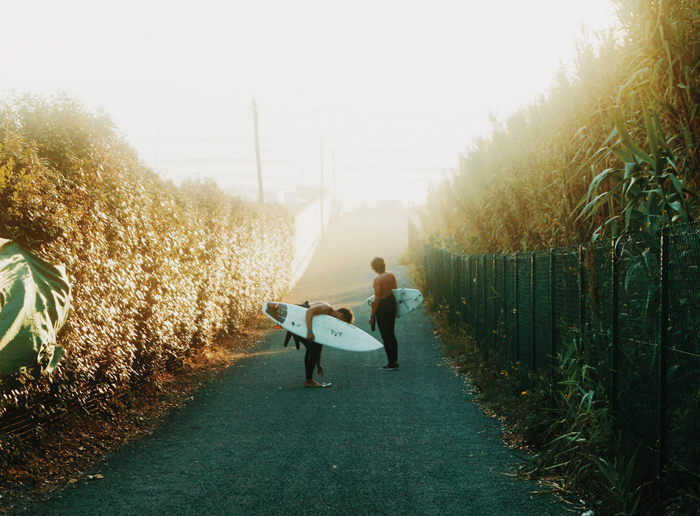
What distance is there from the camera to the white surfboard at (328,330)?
963cm

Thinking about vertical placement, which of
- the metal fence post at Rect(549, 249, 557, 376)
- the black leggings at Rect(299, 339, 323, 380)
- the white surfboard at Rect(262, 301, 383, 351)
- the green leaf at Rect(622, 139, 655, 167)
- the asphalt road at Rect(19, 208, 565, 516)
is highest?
the green leaf at Rect(622, 139, 655, 167)

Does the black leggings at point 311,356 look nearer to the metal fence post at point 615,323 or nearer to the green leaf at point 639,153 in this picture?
the metal fence post at point 615,323

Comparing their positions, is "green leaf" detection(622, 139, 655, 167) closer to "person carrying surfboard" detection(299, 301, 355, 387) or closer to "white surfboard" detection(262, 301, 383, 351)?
"person carrying surfboard" detection(299, 301, 355, 387)

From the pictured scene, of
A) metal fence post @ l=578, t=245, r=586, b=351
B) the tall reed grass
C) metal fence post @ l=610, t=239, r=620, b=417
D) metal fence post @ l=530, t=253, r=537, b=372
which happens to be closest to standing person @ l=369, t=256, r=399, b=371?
the tall reed grass

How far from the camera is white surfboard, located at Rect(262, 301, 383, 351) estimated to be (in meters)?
9.63

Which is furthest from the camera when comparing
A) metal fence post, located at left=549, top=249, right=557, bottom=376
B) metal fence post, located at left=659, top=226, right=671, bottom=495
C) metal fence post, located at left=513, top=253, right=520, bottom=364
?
metal fence post, located at left=513, top=253, right=520, bottom=364

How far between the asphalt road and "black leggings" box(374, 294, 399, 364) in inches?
13.5

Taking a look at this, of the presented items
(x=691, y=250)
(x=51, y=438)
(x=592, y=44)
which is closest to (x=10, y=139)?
(x=51, y=438)

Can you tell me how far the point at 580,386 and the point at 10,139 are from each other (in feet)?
16.8

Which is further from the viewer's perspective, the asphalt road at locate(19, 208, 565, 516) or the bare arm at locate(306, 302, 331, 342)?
the bare arm at locate(306, 302, 331, 342)

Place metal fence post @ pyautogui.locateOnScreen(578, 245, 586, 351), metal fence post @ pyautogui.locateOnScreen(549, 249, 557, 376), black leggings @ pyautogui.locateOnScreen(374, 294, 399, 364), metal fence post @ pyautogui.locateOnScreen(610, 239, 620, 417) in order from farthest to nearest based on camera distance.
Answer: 1. black leggings @ pyautogui.locateOnScreen(374, 294, 399, 364)
2. metal fence post @ pyautogui.locateOnScreen(549, 249, 557, 376)
3. metal fence post @ pyautogui.locateOnScreen(578, 245, 586, 351)
4. metal fence post @ pyautogui.locateOnScreen(610, 239, 620, 417)

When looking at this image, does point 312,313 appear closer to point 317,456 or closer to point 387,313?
point 387,313

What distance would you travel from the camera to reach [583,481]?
4.71 m

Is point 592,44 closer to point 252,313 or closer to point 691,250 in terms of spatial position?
point 691,250
